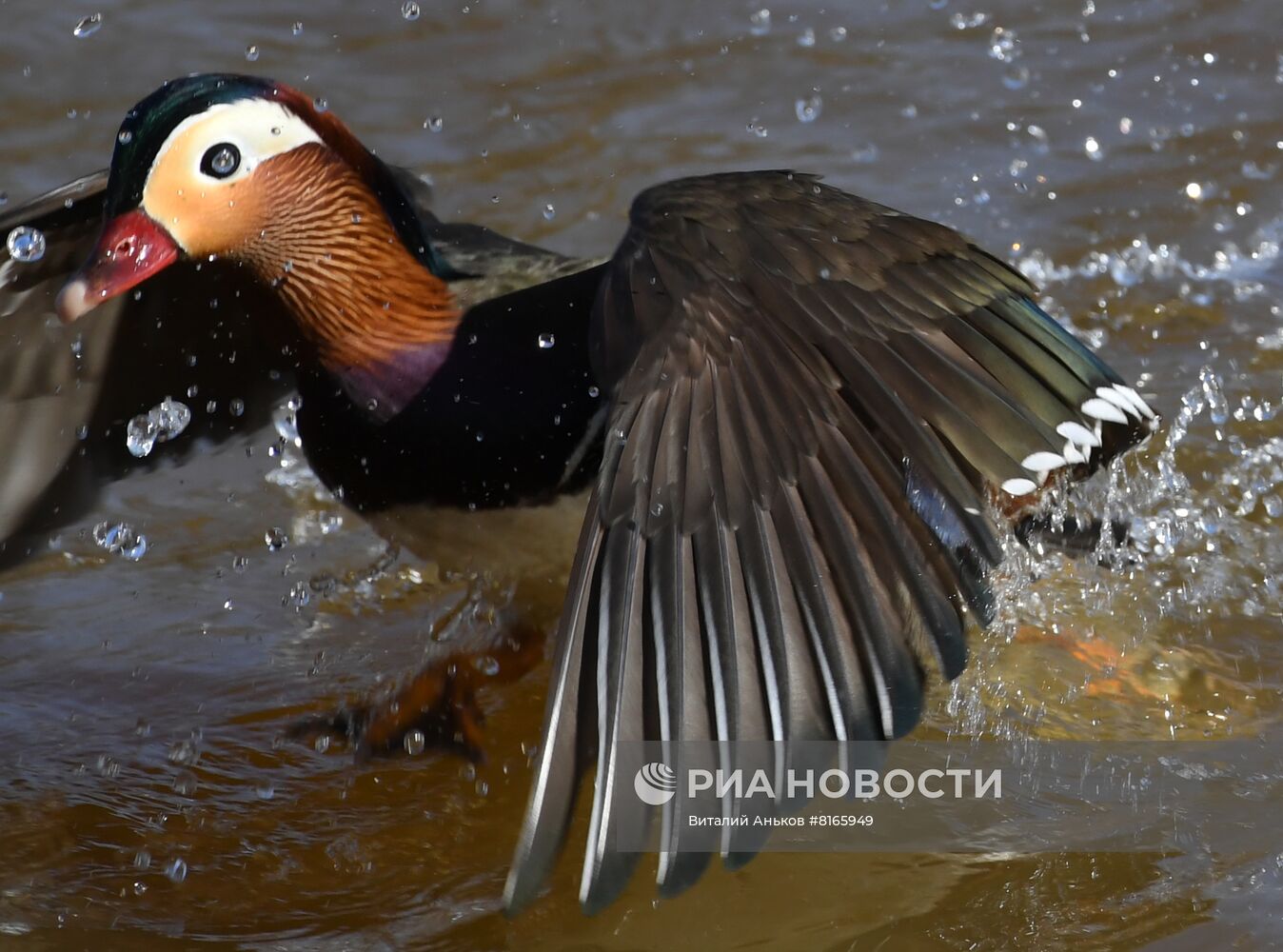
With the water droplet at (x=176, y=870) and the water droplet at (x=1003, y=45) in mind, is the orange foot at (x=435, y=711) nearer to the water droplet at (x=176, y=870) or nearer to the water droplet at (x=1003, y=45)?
the water droplet at (x=176, y=870)

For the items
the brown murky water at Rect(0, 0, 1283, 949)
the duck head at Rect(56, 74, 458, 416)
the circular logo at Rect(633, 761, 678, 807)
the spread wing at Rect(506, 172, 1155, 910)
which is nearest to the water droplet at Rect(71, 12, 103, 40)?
the brown murky water at Rect(0, 0, 1283, 949)

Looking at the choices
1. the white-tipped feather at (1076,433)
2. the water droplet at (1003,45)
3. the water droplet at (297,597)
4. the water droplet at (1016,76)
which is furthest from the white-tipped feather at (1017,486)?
the water droplet at (1003,45)

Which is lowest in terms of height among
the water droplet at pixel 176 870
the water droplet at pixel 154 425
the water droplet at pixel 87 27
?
the water droplet at pixel 176 870

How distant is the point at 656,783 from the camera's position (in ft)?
5.09

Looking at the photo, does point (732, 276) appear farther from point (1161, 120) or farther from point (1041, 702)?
point (1161, 120)

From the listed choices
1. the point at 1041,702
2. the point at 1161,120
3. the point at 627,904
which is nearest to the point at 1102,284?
the point at 1161,120

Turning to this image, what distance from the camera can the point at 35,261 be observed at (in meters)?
2.51

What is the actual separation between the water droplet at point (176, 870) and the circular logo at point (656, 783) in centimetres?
77

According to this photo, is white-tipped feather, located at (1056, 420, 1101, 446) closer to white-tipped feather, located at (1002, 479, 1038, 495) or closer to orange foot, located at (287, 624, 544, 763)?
white-tipped feather, located at (1002, 479, 1038, 495)

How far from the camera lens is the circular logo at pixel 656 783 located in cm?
153

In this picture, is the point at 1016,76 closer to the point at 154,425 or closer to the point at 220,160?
the point at 154,425

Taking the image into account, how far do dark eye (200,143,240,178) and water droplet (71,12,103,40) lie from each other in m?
2.47

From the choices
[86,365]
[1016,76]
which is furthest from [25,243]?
[1016,76]

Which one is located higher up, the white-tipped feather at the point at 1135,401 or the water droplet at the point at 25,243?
the water droplet at the point at 25,243
